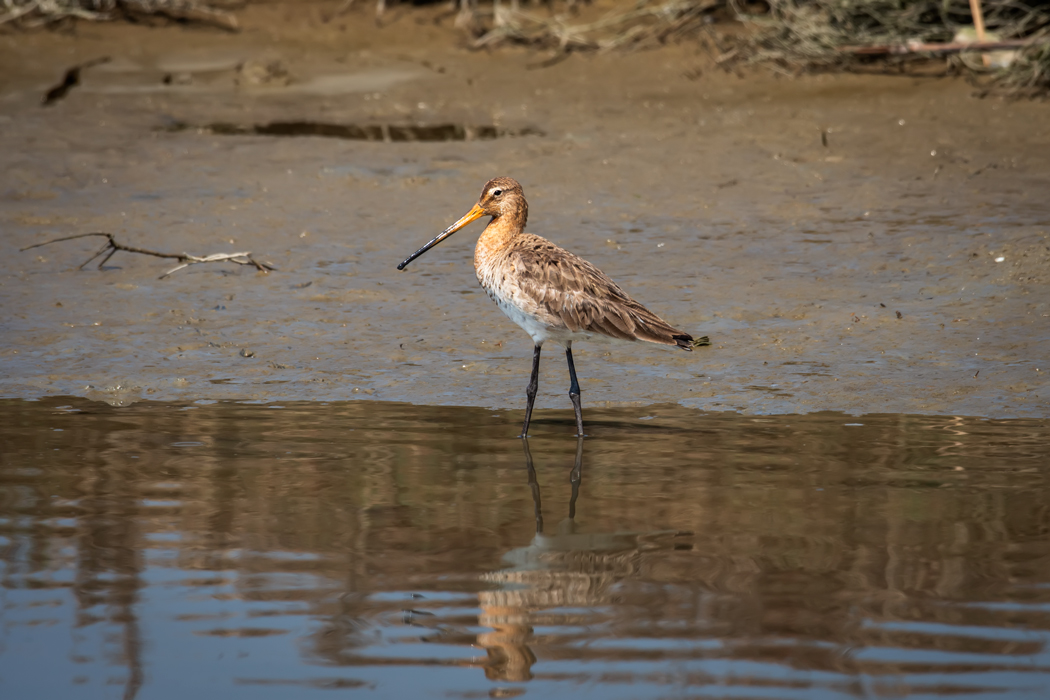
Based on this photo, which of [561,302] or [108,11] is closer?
[561,302]

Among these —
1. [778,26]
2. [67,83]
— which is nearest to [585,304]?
[778,26]

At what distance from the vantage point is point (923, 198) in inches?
372

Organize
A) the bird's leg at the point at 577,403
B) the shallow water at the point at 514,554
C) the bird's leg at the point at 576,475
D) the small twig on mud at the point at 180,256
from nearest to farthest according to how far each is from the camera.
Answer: the shallow water at the point at 514,554
the bird's leg at the point at 576,475
the bird's leg at the point at 577,403
the small twig on mud at the point at 180,256

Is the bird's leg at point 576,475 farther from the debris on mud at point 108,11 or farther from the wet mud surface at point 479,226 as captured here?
the debris on mud at point 108,11

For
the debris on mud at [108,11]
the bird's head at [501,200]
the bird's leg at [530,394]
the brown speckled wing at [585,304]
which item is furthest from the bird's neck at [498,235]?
the debris on mud at [108,11]

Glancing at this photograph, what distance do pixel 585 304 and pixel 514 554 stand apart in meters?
2.03

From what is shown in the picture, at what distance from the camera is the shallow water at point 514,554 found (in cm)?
370

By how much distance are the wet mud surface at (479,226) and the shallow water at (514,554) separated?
675mm

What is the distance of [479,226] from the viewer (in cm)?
970

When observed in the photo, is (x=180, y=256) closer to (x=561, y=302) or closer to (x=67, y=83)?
(x=561, y=302)

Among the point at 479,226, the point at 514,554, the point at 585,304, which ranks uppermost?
the point at 585,304

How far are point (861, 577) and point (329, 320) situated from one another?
4314 millimetres

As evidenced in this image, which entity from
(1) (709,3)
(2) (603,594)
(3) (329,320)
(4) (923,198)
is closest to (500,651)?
(2) (603,594)

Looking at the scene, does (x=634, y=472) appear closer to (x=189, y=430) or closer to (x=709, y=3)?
(x=189, y=430)
